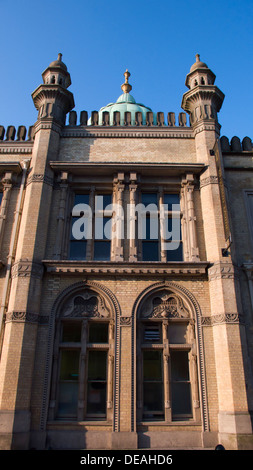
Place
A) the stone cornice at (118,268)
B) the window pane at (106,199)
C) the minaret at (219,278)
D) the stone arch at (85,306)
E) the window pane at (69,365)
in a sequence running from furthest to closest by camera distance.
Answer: the window pane at (106,199), the stone cornice at (118,268), the stone arch at (85,306), the window pane at (69,365), the minaret at (219,278)

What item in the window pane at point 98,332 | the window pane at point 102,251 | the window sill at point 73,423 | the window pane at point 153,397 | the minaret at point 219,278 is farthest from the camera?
the window pane at point 102,251

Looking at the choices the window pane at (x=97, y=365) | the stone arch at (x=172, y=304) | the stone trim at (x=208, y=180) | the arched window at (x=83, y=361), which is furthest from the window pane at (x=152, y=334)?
the stone trim at (x=208, y=180)

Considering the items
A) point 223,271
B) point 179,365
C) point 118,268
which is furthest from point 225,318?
point 118,268

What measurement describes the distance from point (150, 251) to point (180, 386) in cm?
490

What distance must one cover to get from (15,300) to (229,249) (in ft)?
25.2

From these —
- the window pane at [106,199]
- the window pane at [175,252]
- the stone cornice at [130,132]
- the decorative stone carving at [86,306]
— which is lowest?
the decorative stone carving at [86,306]

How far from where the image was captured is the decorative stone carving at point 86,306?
12312mm

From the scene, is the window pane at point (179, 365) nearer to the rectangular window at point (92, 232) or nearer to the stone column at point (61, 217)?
the rectangular window at point (92, 232)

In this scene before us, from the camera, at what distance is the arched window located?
11297mm

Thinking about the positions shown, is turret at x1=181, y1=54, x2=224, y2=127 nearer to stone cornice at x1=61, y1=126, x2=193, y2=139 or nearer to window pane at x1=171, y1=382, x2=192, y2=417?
stone cornice at x1=61, y1=126, x2=193, y2=139

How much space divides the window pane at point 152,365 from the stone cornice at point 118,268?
2.73 metres

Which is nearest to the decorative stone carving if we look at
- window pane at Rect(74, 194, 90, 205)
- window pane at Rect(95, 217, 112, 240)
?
window pane at Rect(95, 217, 112, 240)

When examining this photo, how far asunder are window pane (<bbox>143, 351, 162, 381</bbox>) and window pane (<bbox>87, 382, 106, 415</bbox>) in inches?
57.6

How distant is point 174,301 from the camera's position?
12.6 metres
